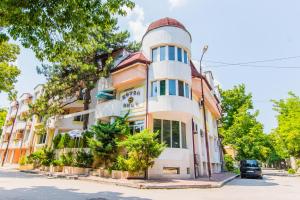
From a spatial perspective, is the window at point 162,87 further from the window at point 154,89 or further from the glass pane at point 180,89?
the glass pane at point 180,89

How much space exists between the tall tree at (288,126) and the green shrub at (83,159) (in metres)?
31.2

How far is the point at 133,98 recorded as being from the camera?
20.8 meters

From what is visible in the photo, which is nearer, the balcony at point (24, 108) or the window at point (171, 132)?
the window at point (171, 132)

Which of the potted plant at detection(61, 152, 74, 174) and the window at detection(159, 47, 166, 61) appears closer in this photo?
the window at detection(159, 47, 166, 61)

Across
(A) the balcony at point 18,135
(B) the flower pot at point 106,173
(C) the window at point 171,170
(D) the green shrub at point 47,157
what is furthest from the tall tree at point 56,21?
(A) the balcony at point 18,135

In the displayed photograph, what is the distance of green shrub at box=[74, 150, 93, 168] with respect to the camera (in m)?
20.8

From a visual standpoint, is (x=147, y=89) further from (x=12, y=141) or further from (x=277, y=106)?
(x=12, y=141)

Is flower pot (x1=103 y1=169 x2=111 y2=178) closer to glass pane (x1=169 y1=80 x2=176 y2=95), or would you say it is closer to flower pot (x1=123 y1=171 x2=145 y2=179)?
flower pot (x1=123 y1=171 x2=145 y2=179)

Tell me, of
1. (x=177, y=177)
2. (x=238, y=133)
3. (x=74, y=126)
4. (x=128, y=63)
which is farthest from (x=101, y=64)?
(x=238, y=133)

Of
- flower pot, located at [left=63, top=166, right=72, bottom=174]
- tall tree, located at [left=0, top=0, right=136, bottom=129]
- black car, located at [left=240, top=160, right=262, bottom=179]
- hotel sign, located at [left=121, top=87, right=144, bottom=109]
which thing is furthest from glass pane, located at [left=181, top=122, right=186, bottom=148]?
tall tree, located at [left=0, top=0, right=136, bottom=129]

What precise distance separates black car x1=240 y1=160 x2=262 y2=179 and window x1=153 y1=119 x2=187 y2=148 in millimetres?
10259

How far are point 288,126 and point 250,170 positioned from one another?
16465 mm

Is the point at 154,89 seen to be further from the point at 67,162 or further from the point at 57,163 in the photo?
the point at 57,163

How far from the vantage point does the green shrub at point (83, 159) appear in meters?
20.8
